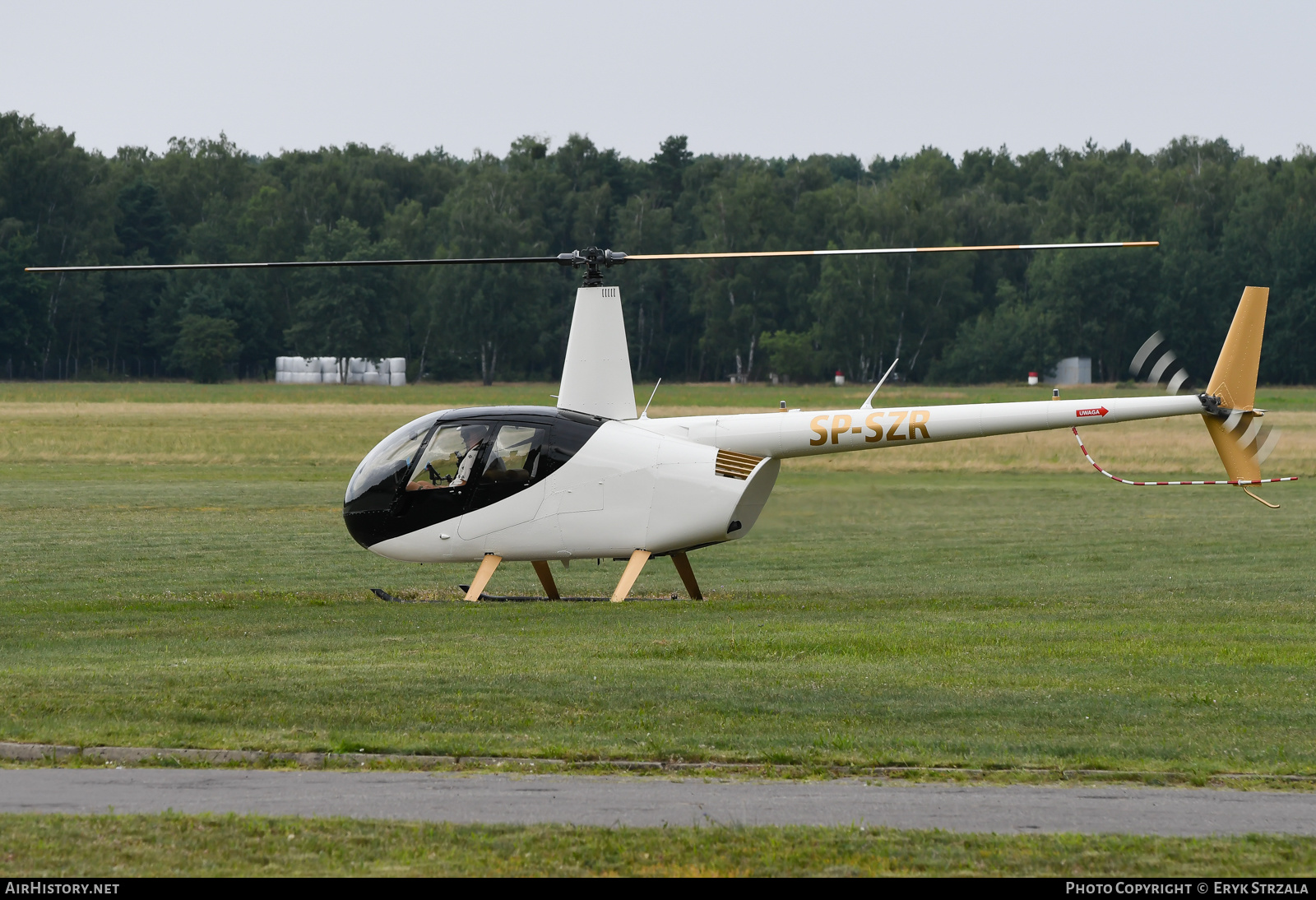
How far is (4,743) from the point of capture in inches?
400

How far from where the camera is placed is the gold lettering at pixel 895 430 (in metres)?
18.8

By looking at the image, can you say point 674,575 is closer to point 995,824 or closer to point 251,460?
point 995,824

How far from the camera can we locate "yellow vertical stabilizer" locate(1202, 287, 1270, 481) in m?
18.4

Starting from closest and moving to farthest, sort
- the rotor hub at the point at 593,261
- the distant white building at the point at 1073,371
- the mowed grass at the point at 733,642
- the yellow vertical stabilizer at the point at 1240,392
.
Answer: the mowed grass at the point at 733,642 → the yellow vertical stabilizer at the point at 1240,392 → the rotor hub at the point at 593,261 → the distant white building at the point at 1073,371

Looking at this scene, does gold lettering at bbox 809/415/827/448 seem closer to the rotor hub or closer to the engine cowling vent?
the engine cowling vent

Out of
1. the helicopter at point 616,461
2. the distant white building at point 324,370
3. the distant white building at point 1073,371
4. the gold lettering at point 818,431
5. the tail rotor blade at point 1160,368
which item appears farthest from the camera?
the distant white building at point 324,370

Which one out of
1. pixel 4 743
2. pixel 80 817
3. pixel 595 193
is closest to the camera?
pixel 80 817

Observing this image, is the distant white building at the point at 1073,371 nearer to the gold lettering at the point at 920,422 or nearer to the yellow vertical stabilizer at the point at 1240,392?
the yellow vertical stabilizer at the point at 1240,392

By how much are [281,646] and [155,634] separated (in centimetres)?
159

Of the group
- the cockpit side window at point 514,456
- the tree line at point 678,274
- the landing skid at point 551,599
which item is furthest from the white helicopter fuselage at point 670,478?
the tree line at point 678,274

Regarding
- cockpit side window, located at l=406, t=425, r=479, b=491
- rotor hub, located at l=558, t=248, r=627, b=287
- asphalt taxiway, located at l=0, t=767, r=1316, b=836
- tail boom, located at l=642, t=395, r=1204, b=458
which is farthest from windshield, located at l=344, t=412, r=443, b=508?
asphalt taxiway, located at l=0, t=767, r=1316, b=836

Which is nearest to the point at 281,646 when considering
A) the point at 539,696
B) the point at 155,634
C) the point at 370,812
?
the point at 155,634

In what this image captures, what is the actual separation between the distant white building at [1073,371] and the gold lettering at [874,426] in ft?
321
